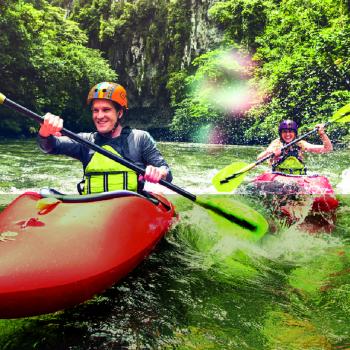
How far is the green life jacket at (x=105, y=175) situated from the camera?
3025 mm

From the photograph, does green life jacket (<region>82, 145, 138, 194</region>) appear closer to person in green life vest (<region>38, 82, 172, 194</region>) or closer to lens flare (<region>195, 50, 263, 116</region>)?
person in green life vest (<region>38, 82, 172, 194</region>)

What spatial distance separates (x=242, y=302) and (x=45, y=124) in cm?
181

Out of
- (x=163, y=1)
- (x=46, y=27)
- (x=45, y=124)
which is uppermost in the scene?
(x=163, y=1)

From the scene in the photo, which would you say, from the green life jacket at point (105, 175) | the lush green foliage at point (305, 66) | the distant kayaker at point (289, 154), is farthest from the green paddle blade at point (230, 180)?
the lush green foliage at point (305, 66)

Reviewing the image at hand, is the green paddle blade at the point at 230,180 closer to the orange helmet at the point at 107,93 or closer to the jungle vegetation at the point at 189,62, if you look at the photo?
the orange helmet at the point at 107,93

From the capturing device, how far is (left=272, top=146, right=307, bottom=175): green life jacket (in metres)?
5.44

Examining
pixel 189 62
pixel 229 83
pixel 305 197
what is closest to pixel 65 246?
pixel 305 197

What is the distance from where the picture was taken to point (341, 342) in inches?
67.6

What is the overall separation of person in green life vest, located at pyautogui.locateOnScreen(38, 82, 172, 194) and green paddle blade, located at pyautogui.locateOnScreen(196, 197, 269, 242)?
47cm

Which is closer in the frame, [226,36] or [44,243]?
[44,243]

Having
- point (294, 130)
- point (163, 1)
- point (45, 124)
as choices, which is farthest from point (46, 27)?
point (45, 124)

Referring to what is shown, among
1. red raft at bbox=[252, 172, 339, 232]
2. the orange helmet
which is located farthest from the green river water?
the orange helmet

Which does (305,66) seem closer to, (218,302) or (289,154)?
(289,154)

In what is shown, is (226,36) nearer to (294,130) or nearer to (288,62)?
(288,62)
